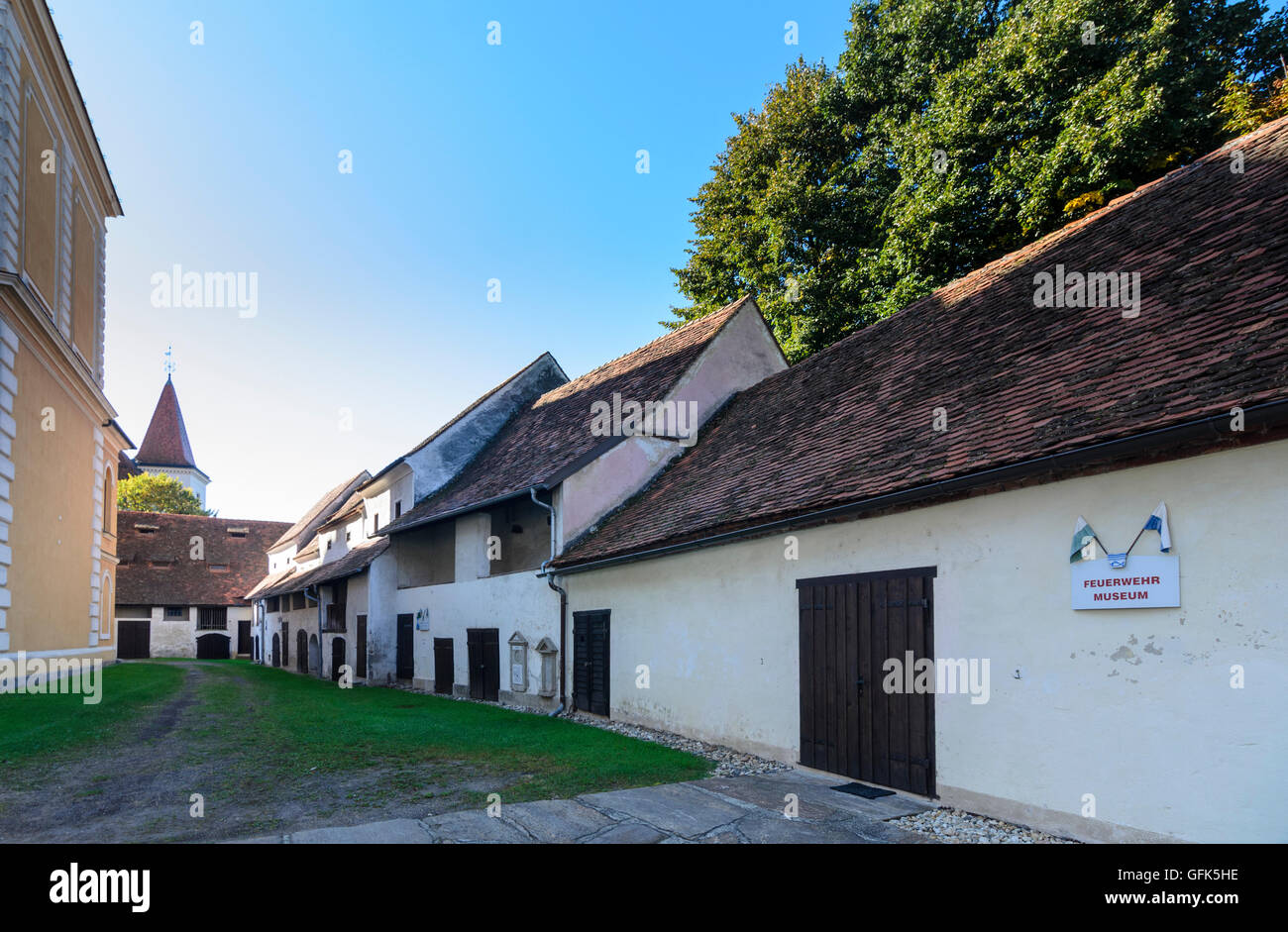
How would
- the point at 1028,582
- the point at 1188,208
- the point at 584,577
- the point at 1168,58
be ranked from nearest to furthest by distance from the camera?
the point at 1028,582 → the point at 1188,208 → the point at 584,577 → the point at 1168,58

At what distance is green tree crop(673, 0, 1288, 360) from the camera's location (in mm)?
17672

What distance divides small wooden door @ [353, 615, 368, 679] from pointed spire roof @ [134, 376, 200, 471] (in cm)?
5010

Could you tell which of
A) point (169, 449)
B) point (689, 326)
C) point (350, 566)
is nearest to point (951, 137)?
point (689, 326)

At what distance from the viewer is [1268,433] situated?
5.58 meters

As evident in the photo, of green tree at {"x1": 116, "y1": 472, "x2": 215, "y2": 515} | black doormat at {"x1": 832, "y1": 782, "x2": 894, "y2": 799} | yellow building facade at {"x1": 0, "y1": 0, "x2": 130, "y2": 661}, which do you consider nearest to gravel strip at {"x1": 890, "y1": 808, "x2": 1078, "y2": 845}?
black doormat at {"x1": 832, "y1": 782, "x2": 894, "y2": 799}

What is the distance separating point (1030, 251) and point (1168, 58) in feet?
33.7

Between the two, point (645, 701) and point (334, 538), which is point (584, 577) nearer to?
point (645, 701)

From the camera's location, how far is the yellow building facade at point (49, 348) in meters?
13.2

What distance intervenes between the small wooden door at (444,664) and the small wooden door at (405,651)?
2.01 meters

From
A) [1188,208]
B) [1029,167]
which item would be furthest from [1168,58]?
[1188,208]

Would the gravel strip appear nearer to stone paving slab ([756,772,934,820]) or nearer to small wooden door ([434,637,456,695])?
stone paving slab ([756,772,934,820])

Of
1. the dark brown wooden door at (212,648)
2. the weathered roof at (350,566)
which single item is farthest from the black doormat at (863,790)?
the dark brown wooden door at (212,648)

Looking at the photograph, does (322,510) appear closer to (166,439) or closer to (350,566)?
(350,566)

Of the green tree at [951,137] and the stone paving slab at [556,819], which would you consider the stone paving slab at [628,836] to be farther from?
the green tree at [951,137]
